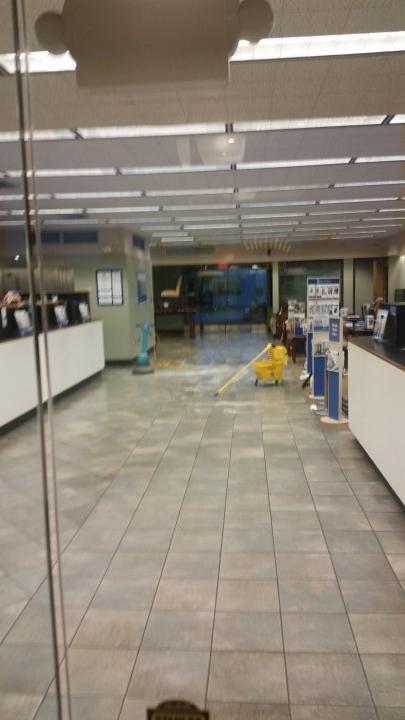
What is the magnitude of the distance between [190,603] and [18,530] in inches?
64.9

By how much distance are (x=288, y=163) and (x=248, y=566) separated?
16.6 ft

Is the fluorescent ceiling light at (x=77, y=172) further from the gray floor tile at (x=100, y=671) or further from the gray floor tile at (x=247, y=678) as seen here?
the gray floor tile at (x=247, y=678)

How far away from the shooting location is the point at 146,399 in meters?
8.89

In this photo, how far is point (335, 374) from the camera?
22.2ft

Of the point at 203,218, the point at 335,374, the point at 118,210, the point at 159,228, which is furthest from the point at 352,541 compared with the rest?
the point at 159,228

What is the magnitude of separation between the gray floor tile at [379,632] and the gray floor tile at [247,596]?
0.44 metres

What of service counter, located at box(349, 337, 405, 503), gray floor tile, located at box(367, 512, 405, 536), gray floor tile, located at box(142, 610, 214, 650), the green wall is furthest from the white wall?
gray floor tile, located at box(142, 610, 214, 650)

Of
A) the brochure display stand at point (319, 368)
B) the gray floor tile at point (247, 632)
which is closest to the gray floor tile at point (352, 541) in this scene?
the gray floor tile at point (247, 632)

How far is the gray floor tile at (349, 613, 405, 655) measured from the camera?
2.56 metres

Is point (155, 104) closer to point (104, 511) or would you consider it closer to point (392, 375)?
point (392, 375)

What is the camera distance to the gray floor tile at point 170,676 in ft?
7.57

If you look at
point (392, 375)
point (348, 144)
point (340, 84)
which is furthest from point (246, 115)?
point (392, 375)

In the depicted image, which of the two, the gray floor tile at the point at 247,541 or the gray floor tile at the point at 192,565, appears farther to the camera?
the gray floor tile at the point at 247,541

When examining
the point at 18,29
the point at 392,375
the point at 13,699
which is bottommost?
the point at 13,699
